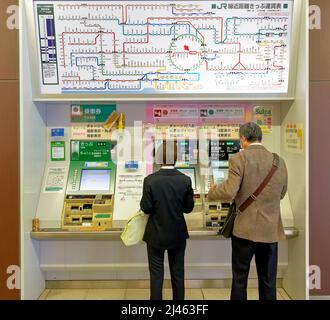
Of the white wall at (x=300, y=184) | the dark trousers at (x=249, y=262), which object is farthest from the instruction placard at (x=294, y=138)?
the dark trousers at (x=249, y=262)

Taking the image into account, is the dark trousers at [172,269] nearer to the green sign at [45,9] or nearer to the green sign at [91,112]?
the green sign at [91,112]

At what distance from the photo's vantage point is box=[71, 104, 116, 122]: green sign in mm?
3736

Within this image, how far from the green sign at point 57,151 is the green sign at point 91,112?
283mm

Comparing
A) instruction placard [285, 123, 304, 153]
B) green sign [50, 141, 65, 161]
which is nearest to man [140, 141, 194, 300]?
instruction placard [285, 123, 304, 153]

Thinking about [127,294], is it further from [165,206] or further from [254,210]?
[254,210]

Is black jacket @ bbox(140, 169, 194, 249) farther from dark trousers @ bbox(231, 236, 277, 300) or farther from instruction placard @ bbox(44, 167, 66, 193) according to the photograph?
instruction placard @ bbox(44, 167, 66, 193)

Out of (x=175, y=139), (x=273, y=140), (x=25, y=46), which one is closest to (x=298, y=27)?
(x=273, y=140)

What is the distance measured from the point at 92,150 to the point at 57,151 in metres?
0.35

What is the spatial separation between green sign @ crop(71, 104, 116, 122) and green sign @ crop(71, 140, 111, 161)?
230mm

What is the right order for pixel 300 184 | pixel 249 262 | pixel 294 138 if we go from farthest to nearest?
pixel 294 138 < pixel 300 184 < pixel 249 262

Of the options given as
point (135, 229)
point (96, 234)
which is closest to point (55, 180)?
point (96, 234)

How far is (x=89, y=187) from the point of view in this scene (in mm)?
3584

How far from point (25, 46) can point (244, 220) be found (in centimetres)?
234

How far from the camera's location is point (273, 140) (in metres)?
3.76
